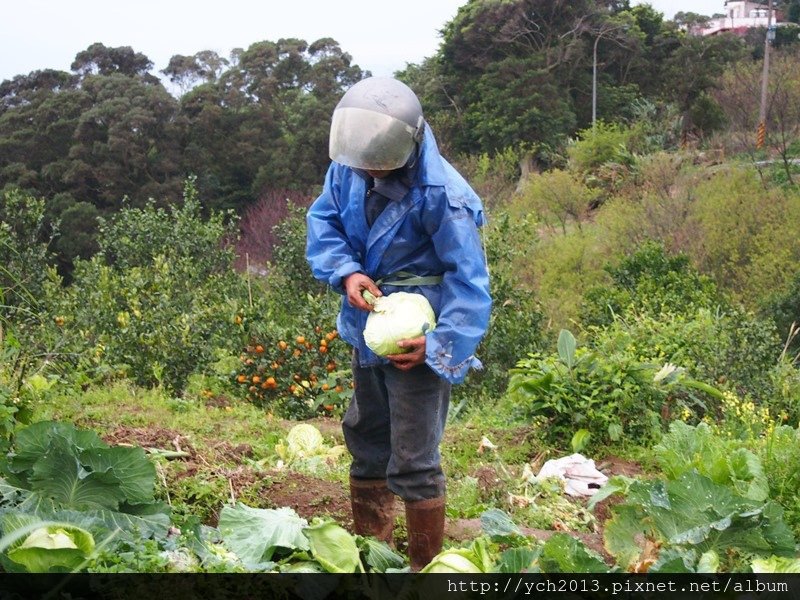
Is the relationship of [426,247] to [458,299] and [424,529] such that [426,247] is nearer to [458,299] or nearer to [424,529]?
[458,299]

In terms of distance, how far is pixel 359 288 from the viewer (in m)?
3.56

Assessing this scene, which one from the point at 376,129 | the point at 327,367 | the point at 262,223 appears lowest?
the point at 262,223

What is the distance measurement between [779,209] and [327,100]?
58.3 ft

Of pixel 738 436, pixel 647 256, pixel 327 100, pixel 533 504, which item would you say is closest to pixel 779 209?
pixel 647 256

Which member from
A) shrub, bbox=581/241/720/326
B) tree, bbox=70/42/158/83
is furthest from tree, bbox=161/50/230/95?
shrub, bbox=581/241/720/326

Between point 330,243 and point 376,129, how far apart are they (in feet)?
1.73

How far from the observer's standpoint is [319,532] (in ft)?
10.4

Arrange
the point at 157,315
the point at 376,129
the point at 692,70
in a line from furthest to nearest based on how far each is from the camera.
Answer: the point at 692,70, the point at 157,315, the point at 376,129

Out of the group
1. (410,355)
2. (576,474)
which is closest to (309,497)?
(410,355)

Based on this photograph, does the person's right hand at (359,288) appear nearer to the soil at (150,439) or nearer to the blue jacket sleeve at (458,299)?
the blue jacket sleeve at (458,299)

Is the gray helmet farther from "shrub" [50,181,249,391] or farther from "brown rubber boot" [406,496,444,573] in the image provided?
"shrub" [50,181,249,391]

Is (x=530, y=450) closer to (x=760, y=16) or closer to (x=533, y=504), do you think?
(x=533, y=504)

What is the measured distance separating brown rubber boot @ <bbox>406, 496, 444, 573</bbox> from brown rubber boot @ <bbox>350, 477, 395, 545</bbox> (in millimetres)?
319

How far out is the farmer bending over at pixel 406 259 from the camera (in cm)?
338
